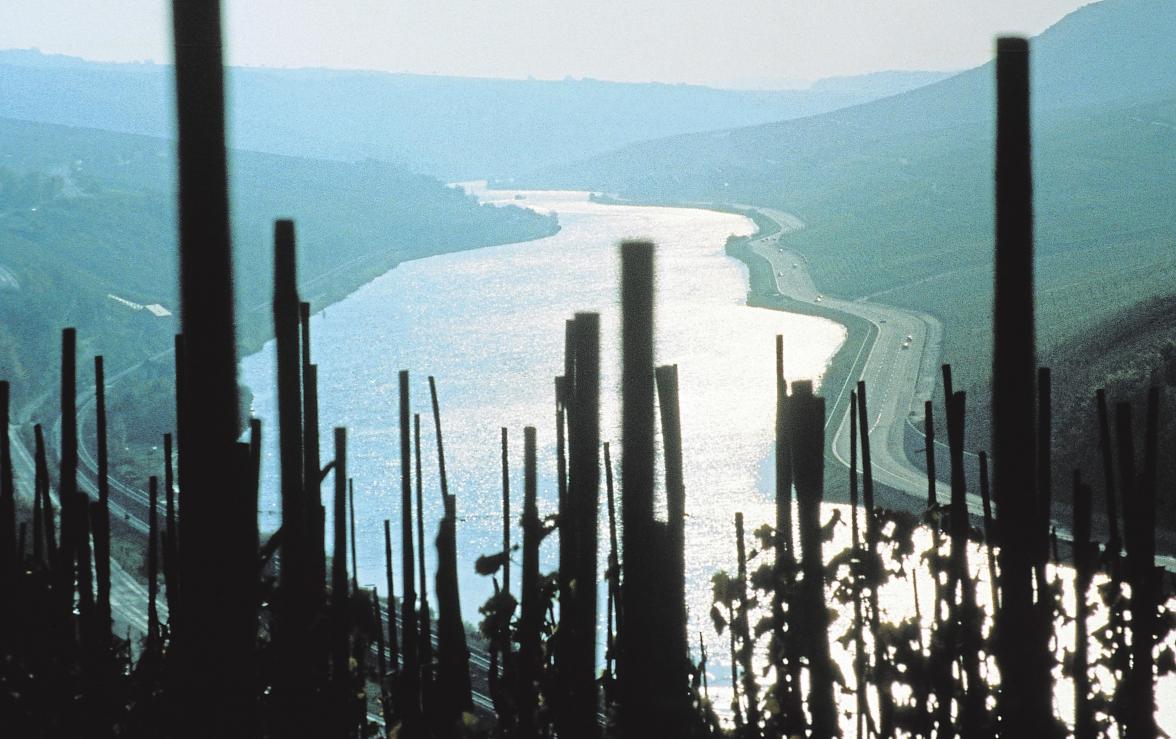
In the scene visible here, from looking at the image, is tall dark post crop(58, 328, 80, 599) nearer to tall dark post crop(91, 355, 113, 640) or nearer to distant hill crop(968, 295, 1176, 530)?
tall dark post crop(91, 355, 113, 640)

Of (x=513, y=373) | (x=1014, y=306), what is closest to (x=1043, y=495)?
(x=1014, y=306)

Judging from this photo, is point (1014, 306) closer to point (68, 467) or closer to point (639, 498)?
point (639, 498)

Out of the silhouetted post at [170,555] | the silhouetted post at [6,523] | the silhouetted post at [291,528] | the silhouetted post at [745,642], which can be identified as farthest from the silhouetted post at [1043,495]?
the silhouetted post at [6,523]

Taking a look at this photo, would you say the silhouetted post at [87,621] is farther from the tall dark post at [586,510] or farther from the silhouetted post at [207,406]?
the silhouetted post at [207,406]

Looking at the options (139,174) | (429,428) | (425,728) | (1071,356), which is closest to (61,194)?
(139,174)

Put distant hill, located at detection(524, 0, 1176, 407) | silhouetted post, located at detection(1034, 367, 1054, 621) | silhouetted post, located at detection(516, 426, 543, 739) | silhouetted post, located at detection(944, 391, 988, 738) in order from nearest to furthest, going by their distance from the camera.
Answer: silhouetted post, located at detection(1034, 367, 1054, 621) < silhouetted post, located at detection(516, 426, 543, 739) < silhouetted post, located at detection(944, 391, 988, 738) < distant hill, located at detection(524, 0, 1176, 407)

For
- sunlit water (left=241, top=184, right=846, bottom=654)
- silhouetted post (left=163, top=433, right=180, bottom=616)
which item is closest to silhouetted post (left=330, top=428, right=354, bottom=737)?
silhouetted post (left=163, top=433, right=180, bottom=616)
